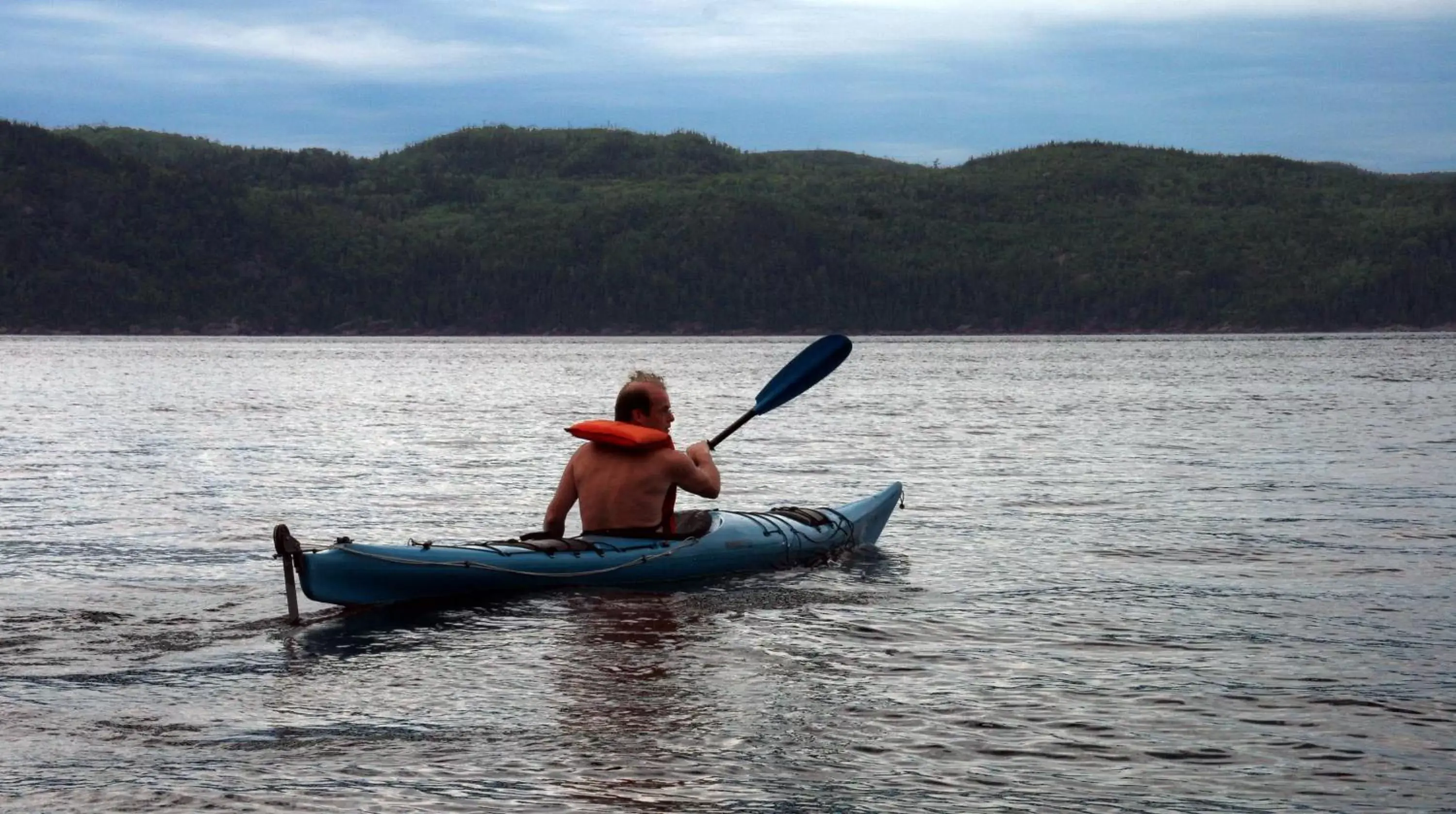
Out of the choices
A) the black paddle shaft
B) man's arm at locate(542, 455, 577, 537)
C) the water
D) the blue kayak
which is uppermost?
the black paddle shaft

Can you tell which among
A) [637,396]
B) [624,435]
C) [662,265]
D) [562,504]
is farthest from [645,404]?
[662,265]

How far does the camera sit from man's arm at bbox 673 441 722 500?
10328mm

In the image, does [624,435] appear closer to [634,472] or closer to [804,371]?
[634,472]

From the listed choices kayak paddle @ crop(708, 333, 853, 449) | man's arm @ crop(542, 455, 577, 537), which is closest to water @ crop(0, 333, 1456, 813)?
man's arm @ crop(542, 455, 577, 537)

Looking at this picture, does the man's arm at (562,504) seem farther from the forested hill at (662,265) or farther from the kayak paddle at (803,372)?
the forested hill at (662,265)

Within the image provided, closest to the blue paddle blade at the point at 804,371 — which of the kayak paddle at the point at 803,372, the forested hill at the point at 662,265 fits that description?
the kayak paddle at the point at 803,372

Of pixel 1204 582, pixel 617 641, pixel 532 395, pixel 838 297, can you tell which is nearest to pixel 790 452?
pixel 1204 582

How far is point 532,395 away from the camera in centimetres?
5078

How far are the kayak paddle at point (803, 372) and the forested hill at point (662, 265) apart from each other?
482ft

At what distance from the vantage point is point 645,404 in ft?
33.5

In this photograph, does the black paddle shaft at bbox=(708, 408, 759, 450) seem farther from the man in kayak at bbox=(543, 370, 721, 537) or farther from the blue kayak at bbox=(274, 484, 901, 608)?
the man in kayak at bbox=(543, 370, 721, 537)

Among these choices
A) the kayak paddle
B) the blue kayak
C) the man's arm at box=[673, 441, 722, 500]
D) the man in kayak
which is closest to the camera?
the blue kayak

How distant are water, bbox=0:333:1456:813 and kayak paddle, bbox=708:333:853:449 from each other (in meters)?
1.63

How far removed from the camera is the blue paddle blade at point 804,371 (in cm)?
1360
